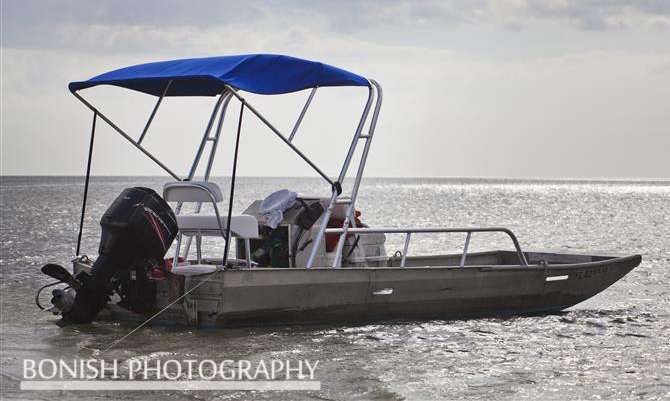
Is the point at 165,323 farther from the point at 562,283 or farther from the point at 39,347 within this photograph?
the point at 562,283

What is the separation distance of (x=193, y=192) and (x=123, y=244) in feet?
3.25

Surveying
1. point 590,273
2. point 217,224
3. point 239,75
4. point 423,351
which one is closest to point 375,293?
point 423,351

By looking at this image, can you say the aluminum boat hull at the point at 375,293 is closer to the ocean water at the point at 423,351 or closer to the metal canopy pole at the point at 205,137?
the ocean water at the point at 423,351

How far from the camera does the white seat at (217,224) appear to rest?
1160 cm

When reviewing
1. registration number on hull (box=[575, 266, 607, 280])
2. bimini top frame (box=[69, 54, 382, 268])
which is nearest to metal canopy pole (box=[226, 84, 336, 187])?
bimini top frame (box=[69, 54, 382, 268])

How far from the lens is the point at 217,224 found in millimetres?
11609

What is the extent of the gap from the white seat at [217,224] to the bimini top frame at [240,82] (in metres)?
0.98

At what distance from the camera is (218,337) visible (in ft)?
38.9

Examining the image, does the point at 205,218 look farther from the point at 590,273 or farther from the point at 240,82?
the point at 590,273

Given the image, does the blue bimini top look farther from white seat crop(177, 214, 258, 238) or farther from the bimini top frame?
white seat crop(177, 214, 258, 238)

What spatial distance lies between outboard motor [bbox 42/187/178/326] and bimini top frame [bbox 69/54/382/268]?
0.99m

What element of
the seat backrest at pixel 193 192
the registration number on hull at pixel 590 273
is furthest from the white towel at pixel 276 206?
the registration number on hull at pixel 590 273

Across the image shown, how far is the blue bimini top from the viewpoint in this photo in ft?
38.1

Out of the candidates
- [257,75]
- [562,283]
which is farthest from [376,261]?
[257,75]
